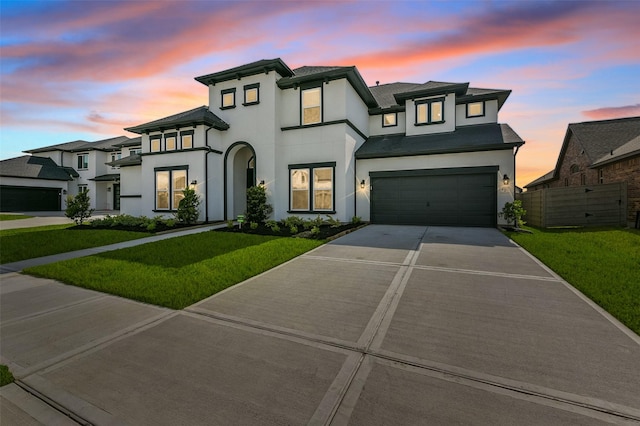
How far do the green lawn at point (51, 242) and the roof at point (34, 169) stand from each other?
25.3 metres

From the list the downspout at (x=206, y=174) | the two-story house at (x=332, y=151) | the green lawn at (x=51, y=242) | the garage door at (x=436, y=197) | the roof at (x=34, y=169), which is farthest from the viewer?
the roof at (x=34, y=169)

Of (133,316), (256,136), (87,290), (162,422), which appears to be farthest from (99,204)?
(162,422)

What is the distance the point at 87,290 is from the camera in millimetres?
4723

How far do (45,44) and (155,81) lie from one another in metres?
2.86

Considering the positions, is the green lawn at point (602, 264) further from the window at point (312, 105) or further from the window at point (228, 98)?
the window at point (228, 98)

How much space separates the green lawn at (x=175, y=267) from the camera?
451 cm

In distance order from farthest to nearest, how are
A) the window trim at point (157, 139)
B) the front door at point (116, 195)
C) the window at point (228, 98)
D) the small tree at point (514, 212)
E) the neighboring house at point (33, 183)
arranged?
the front door at point (116, 195), the neighboring house at point (33, 183), the window trim at point (157, 139), the window at point (228, 98), the small tree at point (514, 212)

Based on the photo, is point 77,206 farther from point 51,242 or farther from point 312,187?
point 312,187

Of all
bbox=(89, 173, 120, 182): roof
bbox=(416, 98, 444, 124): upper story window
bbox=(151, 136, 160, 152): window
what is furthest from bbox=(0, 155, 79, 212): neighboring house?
bbox=(416, 98, 444, 124): upper story window

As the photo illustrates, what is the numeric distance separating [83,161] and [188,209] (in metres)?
27.8

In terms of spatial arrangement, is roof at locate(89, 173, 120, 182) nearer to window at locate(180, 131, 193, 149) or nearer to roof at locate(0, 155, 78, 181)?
roof at locate(0, 155, 78, 181)

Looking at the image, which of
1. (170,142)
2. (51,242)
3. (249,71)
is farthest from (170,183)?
(249,71)

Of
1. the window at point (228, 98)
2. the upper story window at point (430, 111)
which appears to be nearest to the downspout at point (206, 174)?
the window at point (228, 98)

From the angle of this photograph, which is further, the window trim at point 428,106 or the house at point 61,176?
the house at point 61,176
